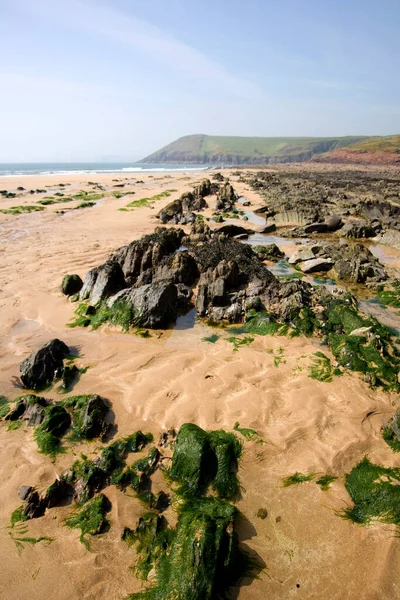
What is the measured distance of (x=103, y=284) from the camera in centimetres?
957

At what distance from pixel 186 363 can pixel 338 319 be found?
13.4ft

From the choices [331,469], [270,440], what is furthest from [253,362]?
[331,469]

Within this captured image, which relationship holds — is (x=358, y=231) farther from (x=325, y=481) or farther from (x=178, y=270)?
(x=325, y=481)

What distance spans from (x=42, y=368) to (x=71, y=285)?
4.33 metres

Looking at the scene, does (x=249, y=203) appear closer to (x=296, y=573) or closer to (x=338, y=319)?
(x=338, y=319)

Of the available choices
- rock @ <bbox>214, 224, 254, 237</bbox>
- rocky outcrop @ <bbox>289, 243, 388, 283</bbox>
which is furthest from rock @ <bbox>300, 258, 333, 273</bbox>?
rock @ <bbox>214, 224, 254, 237</bbox>

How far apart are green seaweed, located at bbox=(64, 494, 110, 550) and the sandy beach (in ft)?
0.25

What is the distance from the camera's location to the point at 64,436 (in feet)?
16.9

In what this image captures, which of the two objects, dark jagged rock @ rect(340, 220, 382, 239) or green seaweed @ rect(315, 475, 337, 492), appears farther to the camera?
dark jagged rock @ rect(340, 220, 382, 239)

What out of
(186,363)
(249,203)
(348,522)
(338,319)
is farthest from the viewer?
(249,203)

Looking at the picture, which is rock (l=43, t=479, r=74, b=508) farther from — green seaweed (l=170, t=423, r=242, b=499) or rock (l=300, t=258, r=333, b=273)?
rock (l=300, t=258, r=333, b=273)

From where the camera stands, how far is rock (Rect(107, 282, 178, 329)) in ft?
27.1

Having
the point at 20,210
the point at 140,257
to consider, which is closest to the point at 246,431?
the point at 140,257

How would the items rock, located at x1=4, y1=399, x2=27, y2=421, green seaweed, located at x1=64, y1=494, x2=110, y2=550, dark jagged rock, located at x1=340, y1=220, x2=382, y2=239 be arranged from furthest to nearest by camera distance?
dark jagged rock, located at x1=340, y1=220, x2=382, y2=239
rock, located at x1=4, y1=399, x2=27, y2=421
green seaweed, located at x1=64, y1=494, x2=110, y2=550
